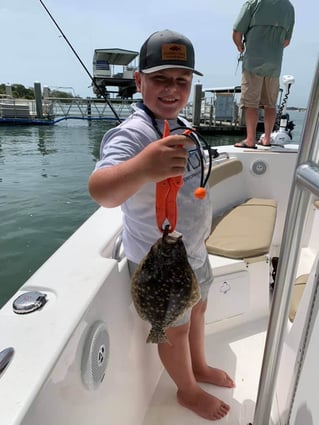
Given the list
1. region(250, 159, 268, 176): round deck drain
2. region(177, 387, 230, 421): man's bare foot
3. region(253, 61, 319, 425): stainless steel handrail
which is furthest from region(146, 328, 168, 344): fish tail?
region(250, 159, 268, 176): round deck drain

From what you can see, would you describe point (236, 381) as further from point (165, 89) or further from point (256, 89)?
point (256, 89)

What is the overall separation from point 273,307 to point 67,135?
21.3 meters

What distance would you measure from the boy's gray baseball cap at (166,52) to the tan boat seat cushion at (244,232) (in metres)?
1.32

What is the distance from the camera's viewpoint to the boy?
1076 mm

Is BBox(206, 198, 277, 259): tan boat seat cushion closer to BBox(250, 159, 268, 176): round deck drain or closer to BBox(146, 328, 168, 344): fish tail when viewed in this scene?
BBox(250, 159, 268, 176): round deck drain

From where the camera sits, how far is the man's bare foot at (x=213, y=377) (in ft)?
6.13

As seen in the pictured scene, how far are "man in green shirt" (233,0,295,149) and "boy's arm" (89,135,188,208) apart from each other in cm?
301

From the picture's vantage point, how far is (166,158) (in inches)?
40.2

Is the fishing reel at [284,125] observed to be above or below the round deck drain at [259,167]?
above

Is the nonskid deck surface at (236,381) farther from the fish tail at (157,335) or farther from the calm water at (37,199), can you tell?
the calm water at (37,199)

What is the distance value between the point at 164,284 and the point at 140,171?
0.38m

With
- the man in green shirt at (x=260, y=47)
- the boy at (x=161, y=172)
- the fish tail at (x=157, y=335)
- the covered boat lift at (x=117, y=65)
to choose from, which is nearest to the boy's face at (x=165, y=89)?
the boy at (x=161, y=172)

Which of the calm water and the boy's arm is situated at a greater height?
the boy's arm

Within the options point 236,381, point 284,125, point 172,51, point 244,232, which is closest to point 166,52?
point 172,51
